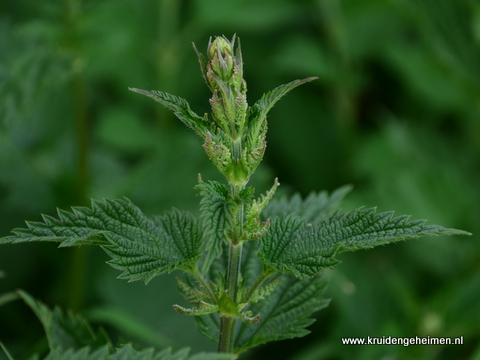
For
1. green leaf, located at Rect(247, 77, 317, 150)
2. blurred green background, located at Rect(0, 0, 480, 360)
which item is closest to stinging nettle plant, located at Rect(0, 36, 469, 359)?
green leaf, located at Rect(247, 77, 317, 150)

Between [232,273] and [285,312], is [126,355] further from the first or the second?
[285,312]

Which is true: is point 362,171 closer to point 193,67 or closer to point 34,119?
point 193,67

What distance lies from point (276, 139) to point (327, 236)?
2032 mm

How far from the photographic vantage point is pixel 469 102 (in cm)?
271

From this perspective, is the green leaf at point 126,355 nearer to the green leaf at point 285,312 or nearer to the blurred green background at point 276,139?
the green leaf at point 285,312

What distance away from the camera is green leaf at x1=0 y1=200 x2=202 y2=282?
2.97 ft

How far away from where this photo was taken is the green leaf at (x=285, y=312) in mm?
1035

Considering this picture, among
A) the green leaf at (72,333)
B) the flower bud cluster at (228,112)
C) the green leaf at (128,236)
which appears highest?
the flower bud cluster at (228,112)

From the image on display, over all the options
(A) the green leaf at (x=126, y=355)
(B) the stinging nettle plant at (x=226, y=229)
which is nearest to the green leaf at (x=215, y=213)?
(B) the stinging nettle plant at (x=226, y=229)

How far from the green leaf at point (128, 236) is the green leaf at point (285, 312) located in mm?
198

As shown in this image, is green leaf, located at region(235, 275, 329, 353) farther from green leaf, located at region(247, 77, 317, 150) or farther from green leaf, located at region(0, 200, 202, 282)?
Result: green leaf, located at region(247, 77, 317, 150)

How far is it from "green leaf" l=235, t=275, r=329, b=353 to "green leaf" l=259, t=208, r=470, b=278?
14 centimetres

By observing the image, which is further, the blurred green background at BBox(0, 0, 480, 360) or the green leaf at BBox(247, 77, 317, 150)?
the blurred green background at BBox(0, 0, 480, 360)

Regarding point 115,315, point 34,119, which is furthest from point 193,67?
point 115,315
